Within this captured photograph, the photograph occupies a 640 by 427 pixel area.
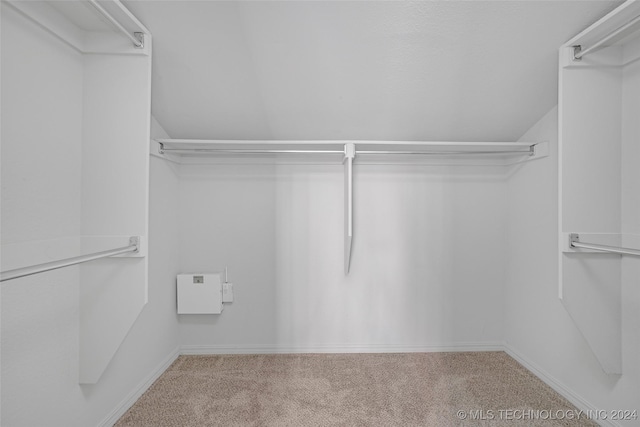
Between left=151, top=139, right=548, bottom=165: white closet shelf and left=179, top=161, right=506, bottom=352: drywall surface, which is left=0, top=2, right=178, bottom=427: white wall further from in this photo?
left=179, top=161, right=506, bottom=352: drywall surface

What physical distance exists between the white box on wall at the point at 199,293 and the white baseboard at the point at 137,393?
36cm

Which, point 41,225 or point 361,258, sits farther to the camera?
point 361,258

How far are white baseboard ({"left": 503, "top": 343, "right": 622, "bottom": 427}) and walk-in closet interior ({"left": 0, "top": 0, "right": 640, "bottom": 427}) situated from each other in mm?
12

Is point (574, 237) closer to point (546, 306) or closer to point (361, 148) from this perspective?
point (546, 306)

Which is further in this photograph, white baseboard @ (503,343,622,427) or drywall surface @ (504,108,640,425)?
white baseboard @ (503,343,622,427)

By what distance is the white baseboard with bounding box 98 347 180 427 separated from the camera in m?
1.69

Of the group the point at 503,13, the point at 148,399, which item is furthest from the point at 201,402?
the point at 503,13

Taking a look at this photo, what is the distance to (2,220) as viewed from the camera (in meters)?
1.14

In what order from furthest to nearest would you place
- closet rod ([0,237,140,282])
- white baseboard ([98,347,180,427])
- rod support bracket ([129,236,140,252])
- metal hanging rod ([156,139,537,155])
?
metal hanging rod ([156,139,537,155]), white baseboard ([98,347,180,427]), rod support bracket ([129,236,140,252]), closet rod ([0,237,140,282])

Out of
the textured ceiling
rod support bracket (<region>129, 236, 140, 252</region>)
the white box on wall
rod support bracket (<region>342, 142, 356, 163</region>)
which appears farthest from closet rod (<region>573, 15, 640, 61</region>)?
the white box on wall

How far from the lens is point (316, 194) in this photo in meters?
2.57

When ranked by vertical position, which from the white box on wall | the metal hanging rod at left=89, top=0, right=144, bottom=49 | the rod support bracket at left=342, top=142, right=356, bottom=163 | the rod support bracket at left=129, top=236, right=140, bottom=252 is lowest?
the white box on wall

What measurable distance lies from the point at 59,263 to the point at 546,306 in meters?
2.71

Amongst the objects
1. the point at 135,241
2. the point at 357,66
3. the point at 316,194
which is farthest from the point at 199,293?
the point at 357,66
